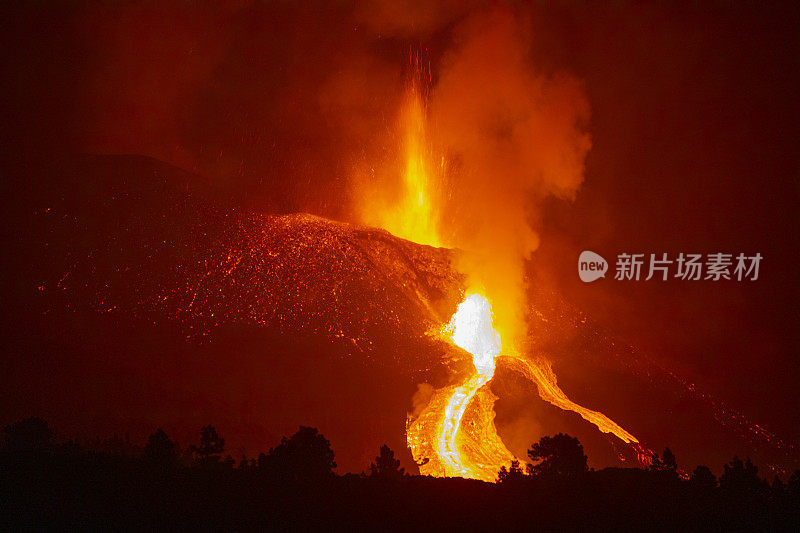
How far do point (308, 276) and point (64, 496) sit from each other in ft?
102

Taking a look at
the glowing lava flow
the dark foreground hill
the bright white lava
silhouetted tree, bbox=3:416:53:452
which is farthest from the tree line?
the bright white lava

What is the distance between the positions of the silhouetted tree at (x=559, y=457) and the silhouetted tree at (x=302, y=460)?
230 inches

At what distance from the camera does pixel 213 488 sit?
16.1 meters

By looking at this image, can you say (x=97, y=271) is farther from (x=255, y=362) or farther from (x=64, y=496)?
(x=64, y=496)

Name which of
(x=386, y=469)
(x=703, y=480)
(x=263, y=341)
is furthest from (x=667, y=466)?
(x=263, y=341)

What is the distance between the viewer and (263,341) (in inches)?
1598

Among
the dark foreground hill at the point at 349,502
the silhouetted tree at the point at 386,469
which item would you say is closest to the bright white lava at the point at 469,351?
the silhouetted tree at the point at 386,469

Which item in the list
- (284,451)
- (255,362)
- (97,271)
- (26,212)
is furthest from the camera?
(26,212)

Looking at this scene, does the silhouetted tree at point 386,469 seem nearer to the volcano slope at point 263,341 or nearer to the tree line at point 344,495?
the tree line at point 344,495

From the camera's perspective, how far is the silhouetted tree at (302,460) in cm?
1794

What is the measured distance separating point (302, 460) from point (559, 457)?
7.28 m

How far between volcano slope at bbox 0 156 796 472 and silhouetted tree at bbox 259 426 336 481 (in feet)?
34.8

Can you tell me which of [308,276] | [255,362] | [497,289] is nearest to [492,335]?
[497,289]

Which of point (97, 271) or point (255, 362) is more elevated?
point (97, 271)
